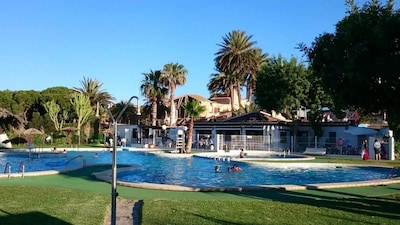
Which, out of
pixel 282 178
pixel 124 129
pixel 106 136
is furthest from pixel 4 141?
pixel 282 178

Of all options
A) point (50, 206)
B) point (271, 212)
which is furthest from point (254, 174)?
point (50, 206)

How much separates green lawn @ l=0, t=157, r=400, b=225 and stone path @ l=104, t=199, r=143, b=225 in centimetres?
17

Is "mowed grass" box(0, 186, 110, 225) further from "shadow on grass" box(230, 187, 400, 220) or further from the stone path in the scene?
"shadow on grass" box(230, 187, 400, 220)

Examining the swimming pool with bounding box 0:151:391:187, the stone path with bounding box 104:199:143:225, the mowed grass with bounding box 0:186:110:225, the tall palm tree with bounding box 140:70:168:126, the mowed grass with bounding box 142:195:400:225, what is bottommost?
the swimming pool with bounding box 0:151:391:187

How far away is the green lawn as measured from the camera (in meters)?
8.59

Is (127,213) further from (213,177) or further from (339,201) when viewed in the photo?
(213,177)

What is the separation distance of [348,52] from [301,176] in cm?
1414

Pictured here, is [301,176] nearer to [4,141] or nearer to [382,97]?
[382,97]

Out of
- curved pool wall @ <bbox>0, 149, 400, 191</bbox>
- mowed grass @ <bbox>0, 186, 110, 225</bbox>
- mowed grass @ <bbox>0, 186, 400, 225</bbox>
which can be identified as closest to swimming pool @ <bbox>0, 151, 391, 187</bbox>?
curved pool wall @ <bbox>0, 149, 400, 191</bbox>

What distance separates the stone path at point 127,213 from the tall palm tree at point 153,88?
47.1m

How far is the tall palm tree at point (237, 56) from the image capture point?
2341 inches

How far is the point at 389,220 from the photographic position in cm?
878

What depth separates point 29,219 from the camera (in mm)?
8391

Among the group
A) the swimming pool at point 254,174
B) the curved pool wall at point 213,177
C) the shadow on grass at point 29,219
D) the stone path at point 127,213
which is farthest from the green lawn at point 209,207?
the swimming pool at point 254,174
